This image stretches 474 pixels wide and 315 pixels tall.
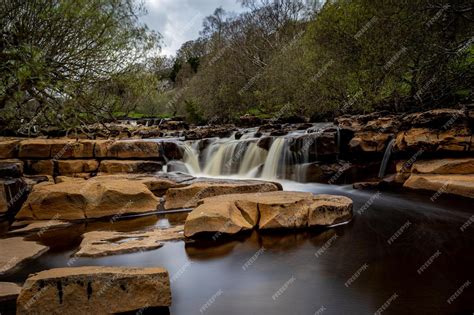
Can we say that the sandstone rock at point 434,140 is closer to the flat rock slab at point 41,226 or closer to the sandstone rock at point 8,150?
the flat rock slab at point 41,226

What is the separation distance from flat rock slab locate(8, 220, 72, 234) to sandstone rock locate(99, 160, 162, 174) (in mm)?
5227

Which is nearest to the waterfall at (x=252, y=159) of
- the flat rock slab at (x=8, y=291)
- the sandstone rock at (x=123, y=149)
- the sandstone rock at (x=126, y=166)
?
the sandstone rock at (x=126, y=166)

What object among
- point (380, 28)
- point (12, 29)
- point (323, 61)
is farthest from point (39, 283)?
point (323, 61)

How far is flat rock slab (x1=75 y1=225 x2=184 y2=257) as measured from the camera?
626 cm

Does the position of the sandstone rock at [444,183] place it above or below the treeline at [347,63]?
below

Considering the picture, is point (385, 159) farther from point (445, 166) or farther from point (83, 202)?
point (83, 202)

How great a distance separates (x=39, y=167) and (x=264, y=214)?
10.3m

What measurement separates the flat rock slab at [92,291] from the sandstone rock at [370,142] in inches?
405

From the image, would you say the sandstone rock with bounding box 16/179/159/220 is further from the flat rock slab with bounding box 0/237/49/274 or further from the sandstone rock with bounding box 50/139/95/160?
the sandstone rock with bounding box 50/139/95/160

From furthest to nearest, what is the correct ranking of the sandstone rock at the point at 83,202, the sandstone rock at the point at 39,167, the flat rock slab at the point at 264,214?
the sandstone rock at the point at 39,167
the sandstone rock at the point at 83,202
the flat rock slab at the point at 264,214

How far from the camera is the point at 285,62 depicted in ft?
94.0

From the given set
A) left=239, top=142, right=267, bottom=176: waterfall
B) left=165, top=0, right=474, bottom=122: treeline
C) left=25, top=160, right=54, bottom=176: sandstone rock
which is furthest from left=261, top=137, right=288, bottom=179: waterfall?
left=25, top=160, right=54, bottom=176: sandstone rock

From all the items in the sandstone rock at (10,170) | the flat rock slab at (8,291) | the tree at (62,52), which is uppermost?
the tree at (62,52)

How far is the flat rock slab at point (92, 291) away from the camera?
3758 millimetres
